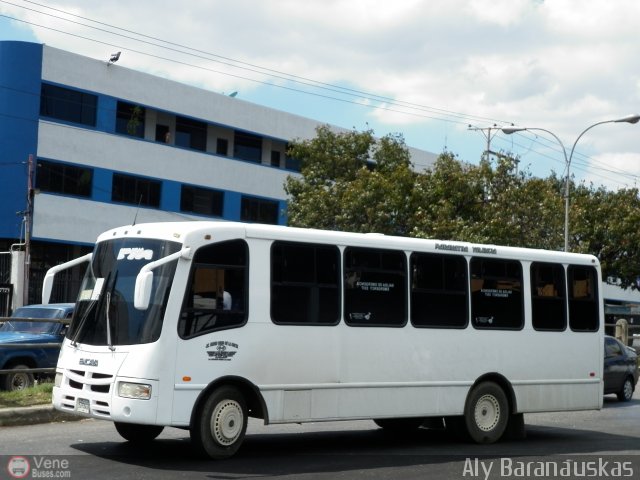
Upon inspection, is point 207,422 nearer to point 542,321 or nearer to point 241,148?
point 542,321

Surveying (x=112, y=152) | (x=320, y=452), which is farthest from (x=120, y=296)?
(x=112, y=152)

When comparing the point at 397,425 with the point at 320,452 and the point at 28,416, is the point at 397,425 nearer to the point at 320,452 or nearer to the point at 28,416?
the point at 320,452

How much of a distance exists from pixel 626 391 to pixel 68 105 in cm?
2645

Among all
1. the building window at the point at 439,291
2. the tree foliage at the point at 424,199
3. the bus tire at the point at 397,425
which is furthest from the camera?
the tree foliage at the point at 424,199

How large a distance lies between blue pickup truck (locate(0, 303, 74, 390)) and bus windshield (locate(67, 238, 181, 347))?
527 cm

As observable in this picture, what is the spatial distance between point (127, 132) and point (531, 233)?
17.8 m

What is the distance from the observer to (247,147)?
49.0 meters

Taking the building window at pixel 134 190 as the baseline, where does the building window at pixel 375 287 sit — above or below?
below

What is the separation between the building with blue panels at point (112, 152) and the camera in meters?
38.7

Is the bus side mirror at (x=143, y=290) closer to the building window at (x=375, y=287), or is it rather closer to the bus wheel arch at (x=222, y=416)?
the bus wheel arch at (x=222, y=416)

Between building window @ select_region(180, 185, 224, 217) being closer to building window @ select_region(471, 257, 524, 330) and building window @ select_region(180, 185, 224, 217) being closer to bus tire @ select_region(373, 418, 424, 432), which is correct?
bus tire @ select_region(373, 418, 424, 432)

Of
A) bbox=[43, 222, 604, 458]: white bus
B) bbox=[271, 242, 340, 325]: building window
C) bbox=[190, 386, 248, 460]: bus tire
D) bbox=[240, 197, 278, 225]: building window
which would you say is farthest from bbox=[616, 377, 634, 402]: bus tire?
bbox=[240, 197, 278, 225]: building window

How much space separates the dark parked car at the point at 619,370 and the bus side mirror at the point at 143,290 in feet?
46.6

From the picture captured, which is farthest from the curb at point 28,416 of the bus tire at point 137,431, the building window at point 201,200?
the building window at point 201,200
